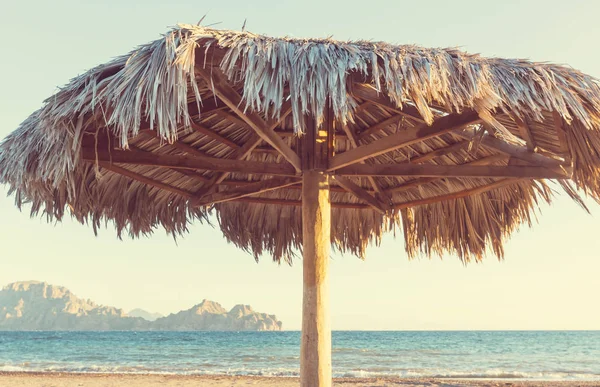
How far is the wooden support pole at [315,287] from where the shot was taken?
137 inches

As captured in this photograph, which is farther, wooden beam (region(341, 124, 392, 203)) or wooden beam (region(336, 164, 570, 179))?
wooden beam (region(341, 124, 392, 203))

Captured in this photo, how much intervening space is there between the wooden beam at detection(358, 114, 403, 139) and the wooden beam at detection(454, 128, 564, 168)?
1.91 feet

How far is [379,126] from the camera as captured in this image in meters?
4.27

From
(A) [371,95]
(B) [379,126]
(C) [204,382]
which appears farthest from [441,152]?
(C) [204,382]

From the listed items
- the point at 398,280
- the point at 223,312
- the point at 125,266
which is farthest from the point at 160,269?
the point at 223,312

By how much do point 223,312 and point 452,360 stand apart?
41.1 meters

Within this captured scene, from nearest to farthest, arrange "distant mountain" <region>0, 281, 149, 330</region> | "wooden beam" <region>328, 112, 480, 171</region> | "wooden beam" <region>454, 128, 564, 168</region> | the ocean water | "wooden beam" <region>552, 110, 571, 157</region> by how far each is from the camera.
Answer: "wooden beam" <region>328, 112, 480, 171</region> < "wooden beam" <region>552, 110, 571, 157</region> < "wooden beam" <region>454, 128, 564, 168</region> < the ocean water < "distant mountain" <region>0, 281, 149, 330</region>

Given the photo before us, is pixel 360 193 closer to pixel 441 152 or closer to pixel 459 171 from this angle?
pixel 441 152

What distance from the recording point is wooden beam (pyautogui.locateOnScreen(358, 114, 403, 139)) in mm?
4117

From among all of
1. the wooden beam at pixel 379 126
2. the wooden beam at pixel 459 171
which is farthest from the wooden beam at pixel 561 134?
the wooden beam at pixel 379 126

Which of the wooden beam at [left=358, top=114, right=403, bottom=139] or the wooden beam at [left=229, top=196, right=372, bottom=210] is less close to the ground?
the wooden beam at [left=358, top=114, right=403, bottom=139]

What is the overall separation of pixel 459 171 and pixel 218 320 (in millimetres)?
55761

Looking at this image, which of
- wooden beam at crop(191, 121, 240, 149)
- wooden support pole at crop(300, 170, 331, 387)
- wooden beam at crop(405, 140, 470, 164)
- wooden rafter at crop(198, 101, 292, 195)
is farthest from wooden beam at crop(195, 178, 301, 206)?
wooden beam at crop(405, 140, 470, 164)

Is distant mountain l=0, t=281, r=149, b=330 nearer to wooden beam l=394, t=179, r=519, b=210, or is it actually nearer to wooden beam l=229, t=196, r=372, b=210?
wooden beam l=229, t=196, r=372, b=210
